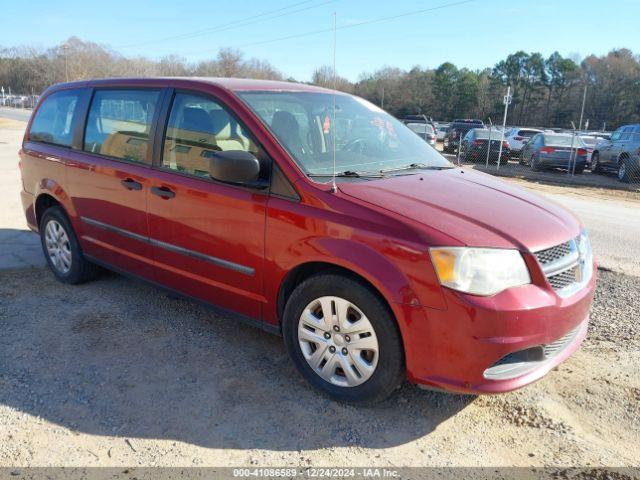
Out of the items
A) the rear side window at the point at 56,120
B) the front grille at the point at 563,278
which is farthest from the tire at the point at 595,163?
the rear side window at the point at 56,120

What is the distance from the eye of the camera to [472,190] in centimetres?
341

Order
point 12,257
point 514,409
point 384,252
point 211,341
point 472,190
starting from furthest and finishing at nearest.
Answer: point 12,257, point 211,341, point 472,190, point 514,409, point 384,252

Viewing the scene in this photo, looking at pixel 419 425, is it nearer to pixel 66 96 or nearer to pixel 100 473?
pixel 100 473

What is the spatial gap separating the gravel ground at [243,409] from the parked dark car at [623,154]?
1412cm

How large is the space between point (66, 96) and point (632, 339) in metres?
5.19

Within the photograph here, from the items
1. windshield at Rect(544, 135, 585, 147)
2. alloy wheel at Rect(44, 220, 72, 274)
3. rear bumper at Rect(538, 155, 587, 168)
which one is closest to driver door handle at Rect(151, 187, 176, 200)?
alloy wheel at Rect(44, 220, 72, 274)

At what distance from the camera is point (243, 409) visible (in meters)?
3.01

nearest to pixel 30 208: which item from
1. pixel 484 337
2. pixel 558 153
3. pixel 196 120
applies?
pixel 196 120

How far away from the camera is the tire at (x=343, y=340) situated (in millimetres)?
2812

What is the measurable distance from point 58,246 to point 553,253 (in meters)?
4.29

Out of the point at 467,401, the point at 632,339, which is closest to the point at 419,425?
the point at 467,401

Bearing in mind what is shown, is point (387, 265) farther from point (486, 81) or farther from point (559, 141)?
point (486, 81)

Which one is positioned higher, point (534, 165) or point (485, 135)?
point (485, 135)

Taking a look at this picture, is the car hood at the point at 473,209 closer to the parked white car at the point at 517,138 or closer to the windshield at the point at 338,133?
the windshield at the point at 338,133
